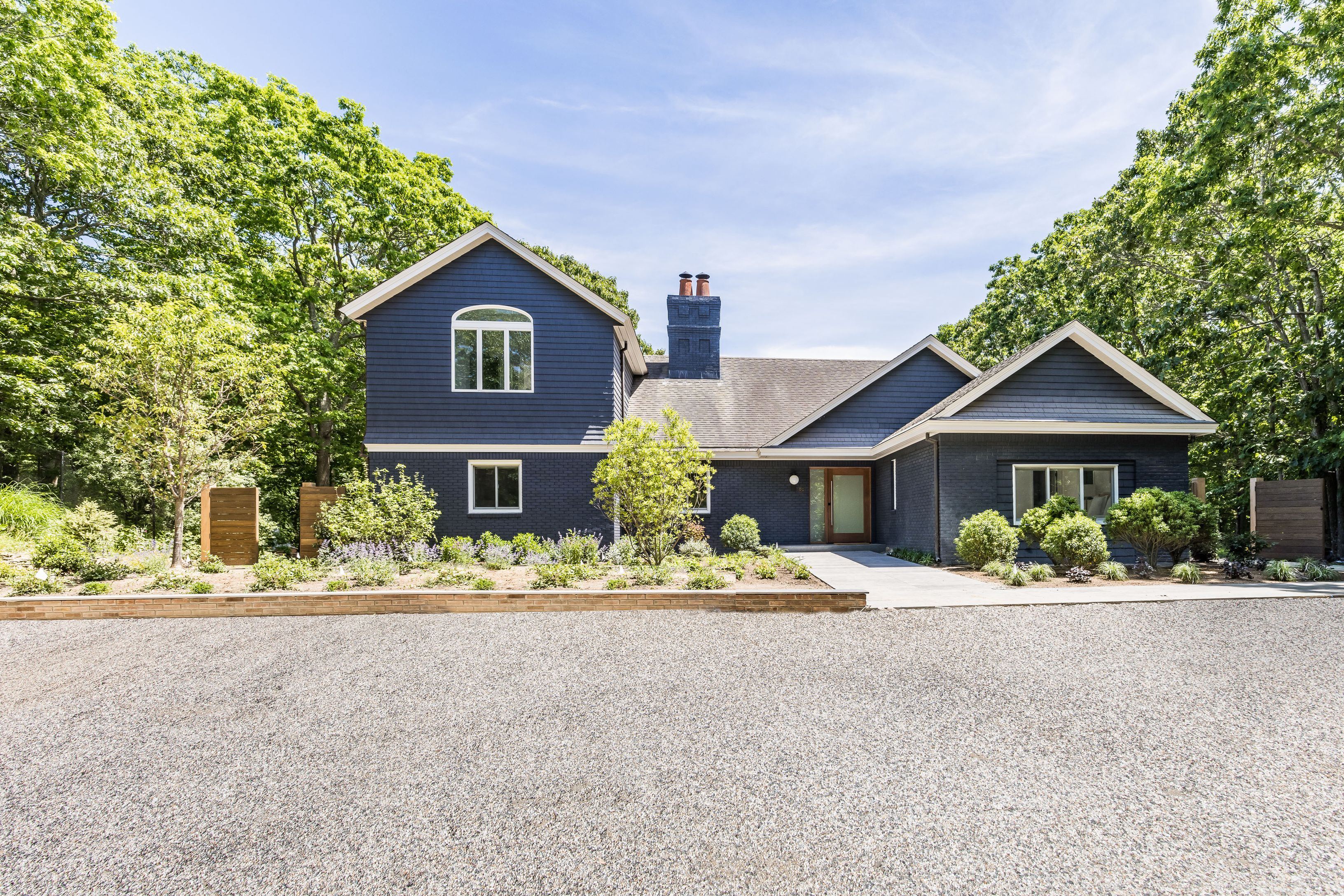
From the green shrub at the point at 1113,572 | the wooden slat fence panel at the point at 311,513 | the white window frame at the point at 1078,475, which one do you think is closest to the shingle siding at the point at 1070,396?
the white window frame at the point at 1078,475

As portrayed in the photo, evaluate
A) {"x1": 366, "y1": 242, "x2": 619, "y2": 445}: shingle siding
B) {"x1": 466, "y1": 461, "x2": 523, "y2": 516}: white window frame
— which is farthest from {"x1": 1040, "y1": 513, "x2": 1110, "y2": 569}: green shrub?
{"x1": 466, "y1": 461, "x2": 523, "y2": 516}: white window frame

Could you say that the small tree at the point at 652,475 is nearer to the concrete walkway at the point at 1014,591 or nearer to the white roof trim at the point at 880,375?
the concrete walkway at the point at 1014,591

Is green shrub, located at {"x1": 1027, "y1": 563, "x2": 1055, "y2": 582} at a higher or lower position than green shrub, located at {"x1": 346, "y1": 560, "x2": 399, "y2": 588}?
lower

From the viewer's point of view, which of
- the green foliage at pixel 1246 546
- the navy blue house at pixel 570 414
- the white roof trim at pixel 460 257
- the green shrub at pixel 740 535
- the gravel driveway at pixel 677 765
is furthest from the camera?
the green shrub at pixel 740 535

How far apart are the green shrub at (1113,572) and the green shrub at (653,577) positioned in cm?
749

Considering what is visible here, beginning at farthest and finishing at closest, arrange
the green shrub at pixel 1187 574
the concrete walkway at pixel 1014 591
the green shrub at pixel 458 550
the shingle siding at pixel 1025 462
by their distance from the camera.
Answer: the shingle siding at pixel 1025 462 → the green shrub at pixel 458 550 → the green shrub at pixel 1187 574 → the concrete walkway at pixel 1014 591

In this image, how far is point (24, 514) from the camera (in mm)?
11688

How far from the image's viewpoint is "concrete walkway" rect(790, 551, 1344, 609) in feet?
27.4

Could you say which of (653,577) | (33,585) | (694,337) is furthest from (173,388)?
→ (694,337)

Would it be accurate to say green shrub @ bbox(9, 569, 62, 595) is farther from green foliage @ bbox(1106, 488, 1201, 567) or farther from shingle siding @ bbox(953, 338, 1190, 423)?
green foliage @ bbox(1106, 488, 1201, 567)

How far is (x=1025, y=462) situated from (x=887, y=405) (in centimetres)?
418

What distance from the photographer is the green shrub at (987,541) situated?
11141 mm

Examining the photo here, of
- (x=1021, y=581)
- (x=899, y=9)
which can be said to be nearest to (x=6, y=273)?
(x=899, y=9)

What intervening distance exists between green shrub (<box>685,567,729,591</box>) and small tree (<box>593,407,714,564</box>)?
192 centimetres
